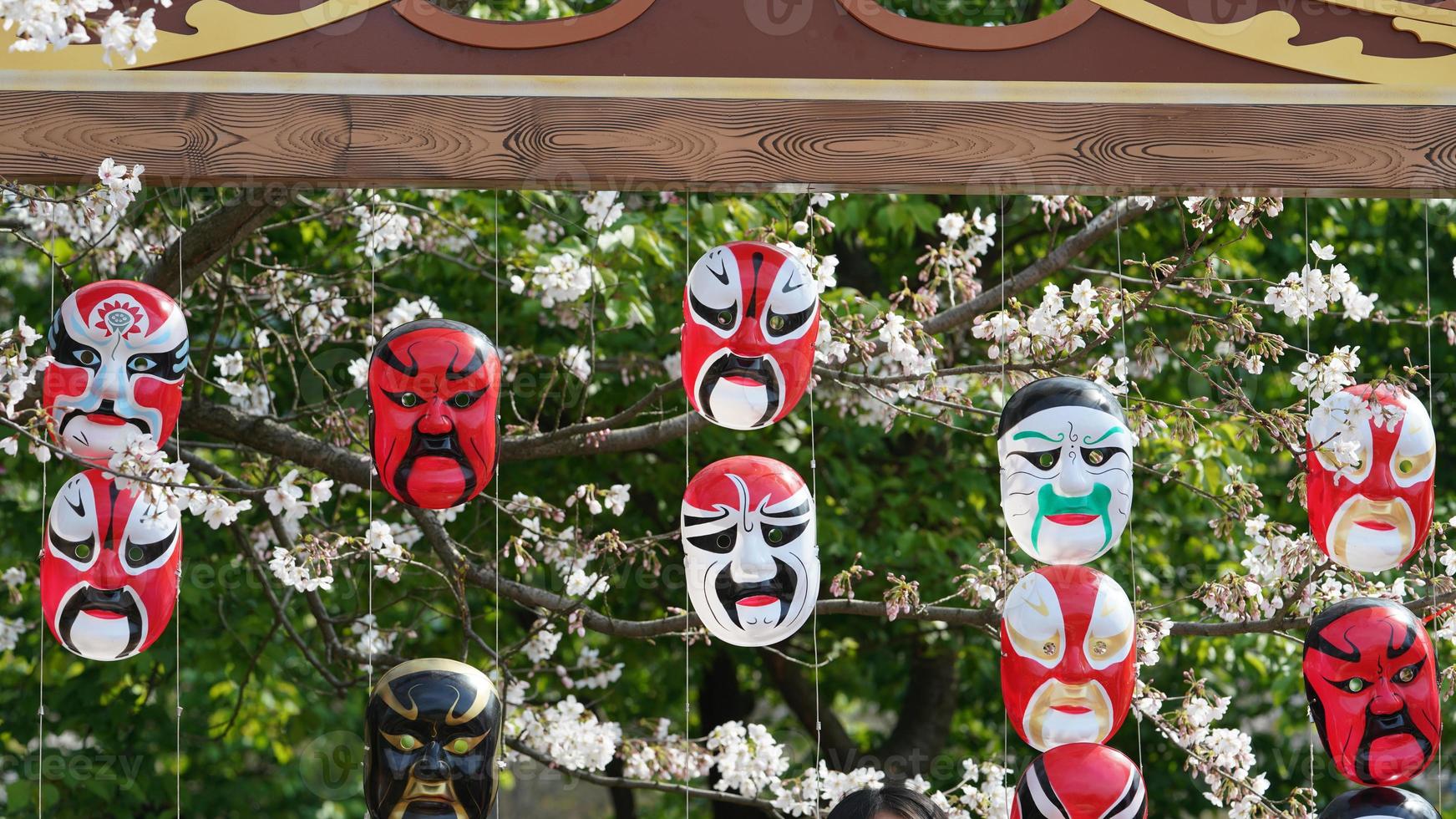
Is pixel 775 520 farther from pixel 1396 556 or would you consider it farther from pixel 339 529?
pixel 339 529

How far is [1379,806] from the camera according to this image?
3.40 m

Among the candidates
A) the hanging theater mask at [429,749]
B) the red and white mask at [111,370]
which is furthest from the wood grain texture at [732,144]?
the hanging theater mask at [429,749]

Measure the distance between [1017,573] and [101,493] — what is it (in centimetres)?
247

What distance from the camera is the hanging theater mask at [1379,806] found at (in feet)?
11.1

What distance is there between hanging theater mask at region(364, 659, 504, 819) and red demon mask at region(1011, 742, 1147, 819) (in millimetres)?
1244

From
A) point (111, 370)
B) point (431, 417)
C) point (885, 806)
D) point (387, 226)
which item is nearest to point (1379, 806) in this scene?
point (885, 806)

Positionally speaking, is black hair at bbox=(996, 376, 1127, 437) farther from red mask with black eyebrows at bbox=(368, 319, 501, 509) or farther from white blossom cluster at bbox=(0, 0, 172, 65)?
white blossom cluster at bbox=(0, 0, 172, 65)

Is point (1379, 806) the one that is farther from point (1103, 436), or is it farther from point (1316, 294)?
point (1316, 294)

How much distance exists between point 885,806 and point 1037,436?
1.00 m

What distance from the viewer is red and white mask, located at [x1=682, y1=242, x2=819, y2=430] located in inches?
135

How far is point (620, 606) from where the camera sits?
6801mm

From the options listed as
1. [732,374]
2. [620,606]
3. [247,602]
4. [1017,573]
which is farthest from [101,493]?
[620,606]

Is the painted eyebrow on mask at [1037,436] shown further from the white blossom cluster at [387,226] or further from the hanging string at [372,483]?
the white blossom cluster at [387,226]

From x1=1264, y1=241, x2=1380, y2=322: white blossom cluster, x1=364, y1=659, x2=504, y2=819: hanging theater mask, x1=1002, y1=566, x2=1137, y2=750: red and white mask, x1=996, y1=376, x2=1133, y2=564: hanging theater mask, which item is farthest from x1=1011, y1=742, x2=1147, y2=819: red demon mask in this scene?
x1=1264, y1=241, x2=1380, y2=322: white blossom cluster
